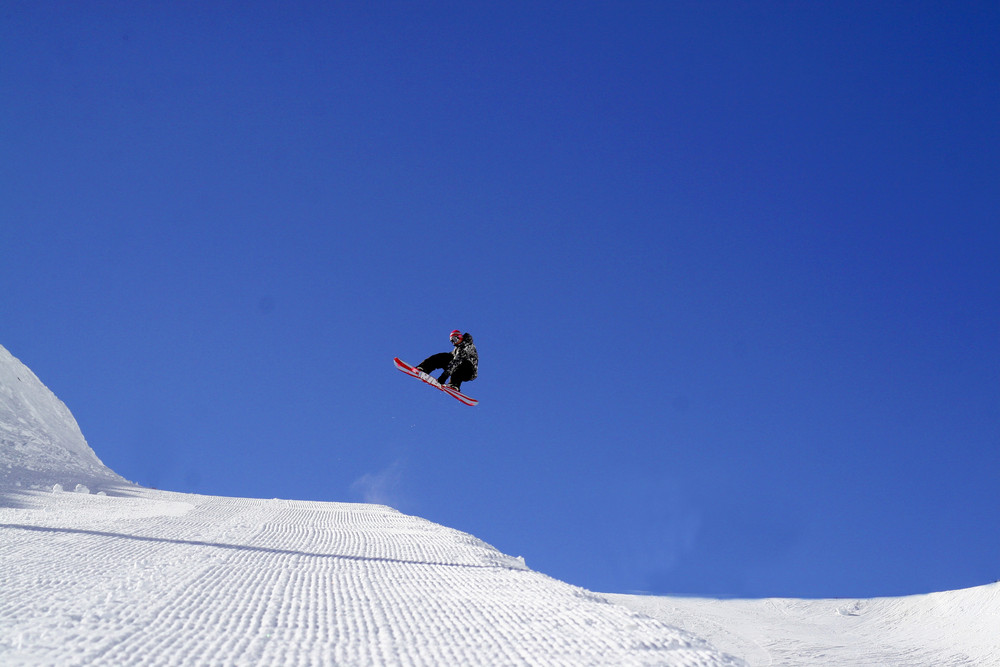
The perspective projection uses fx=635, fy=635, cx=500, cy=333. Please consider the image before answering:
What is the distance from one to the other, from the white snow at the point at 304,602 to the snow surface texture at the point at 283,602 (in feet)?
0.05

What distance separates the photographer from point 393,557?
658 centimetres

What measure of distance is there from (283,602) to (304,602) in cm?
13

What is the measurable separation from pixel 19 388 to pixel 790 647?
1940 cm

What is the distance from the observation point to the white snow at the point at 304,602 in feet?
10.5

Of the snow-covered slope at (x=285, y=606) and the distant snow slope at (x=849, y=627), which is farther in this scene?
the distant snow slope at (x=849, y=627)

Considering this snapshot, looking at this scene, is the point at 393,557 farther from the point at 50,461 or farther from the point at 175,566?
the point at 50,461

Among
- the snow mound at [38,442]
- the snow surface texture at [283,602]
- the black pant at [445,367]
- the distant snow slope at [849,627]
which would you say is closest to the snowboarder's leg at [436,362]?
the black pant at [445,367]

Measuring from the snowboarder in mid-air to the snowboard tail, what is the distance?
0.78 feet

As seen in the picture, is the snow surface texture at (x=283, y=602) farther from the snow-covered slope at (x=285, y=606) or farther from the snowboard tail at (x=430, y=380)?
the snowboard tail at (x=430, y=380)

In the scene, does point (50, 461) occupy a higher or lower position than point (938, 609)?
lower

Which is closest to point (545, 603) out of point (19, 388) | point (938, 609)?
point (938, 609)

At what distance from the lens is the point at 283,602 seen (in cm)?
421

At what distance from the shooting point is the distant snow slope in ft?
34.5

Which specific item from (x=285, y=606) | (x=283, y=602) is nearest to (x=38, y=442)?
(x=283, y=602)
